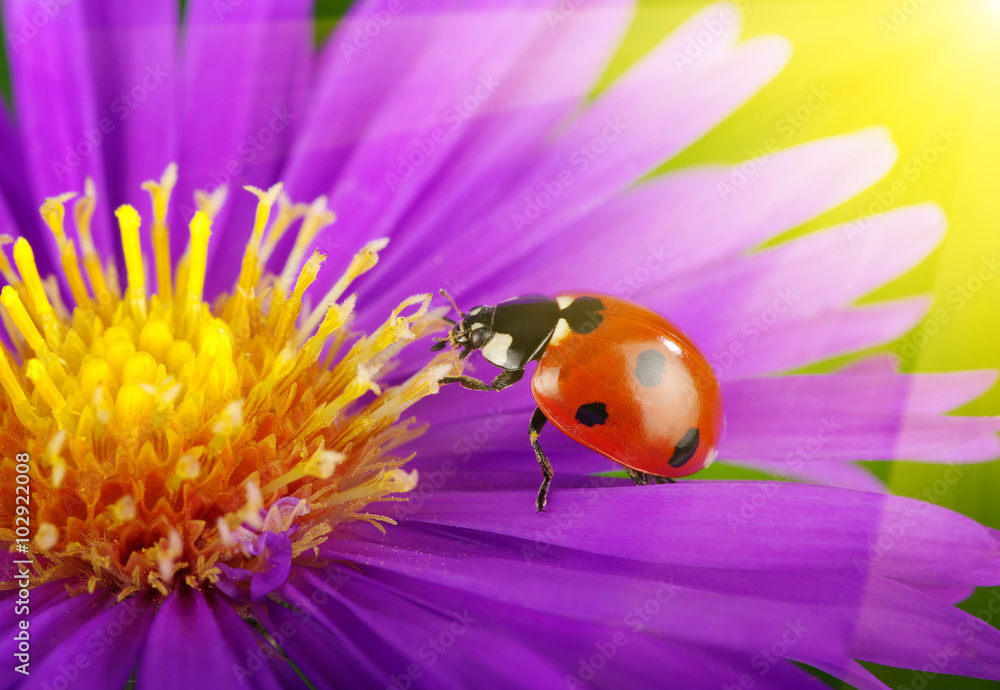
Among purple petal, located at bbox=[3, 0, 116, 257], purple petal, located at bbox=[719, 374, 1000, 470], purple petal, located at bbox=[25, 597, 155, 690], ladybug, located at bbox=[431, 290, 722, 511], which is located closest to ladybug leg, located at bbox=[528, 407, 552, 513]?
ladybug, located at bbox=[431, 290, 722, 511]

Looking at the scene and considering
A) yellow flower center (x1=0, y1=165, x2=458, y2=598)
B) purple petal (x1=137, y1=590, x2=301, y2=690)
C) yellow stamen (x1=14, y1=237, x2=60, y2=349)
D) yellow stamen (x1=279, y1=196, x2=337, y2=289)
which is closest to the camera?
purple petal (x1=137, y1=590, x2=301, y2=690)

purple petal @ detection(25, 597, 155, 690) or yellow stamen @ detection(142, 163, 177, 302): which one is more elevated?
yellow stamen @ detection(142, 163, 177, 302)

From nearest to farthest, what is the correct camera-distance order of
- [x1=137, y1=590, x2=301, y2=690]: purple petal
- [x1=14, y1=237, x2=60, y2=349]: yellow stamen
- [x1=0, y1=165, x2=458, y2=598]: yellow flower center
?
[x1=137, y1=590, x2=301, y2=690]: purple petal → [x1=0, y1=165, x2=458, y2=598]: yellow flower center → [x1=14, y1=237, x2=60, y2=349]: yellow stamen

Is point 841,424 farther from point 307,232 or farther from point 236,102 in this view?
point 236,102

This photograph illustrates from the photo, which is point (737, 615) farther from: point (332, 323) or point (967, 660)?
point (332, 323)

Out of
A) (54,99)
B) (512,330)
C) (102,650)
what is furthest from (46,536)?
(54,99)

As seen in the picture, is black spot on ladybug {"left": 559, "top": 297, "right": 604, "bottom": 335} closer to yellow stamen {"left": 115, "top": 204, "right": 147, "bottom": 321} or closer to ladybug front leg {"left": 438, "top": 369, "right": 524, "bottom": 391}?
ladybug front leg {"left": 438, "top": 369, "right": 524, "bottom": 391}
